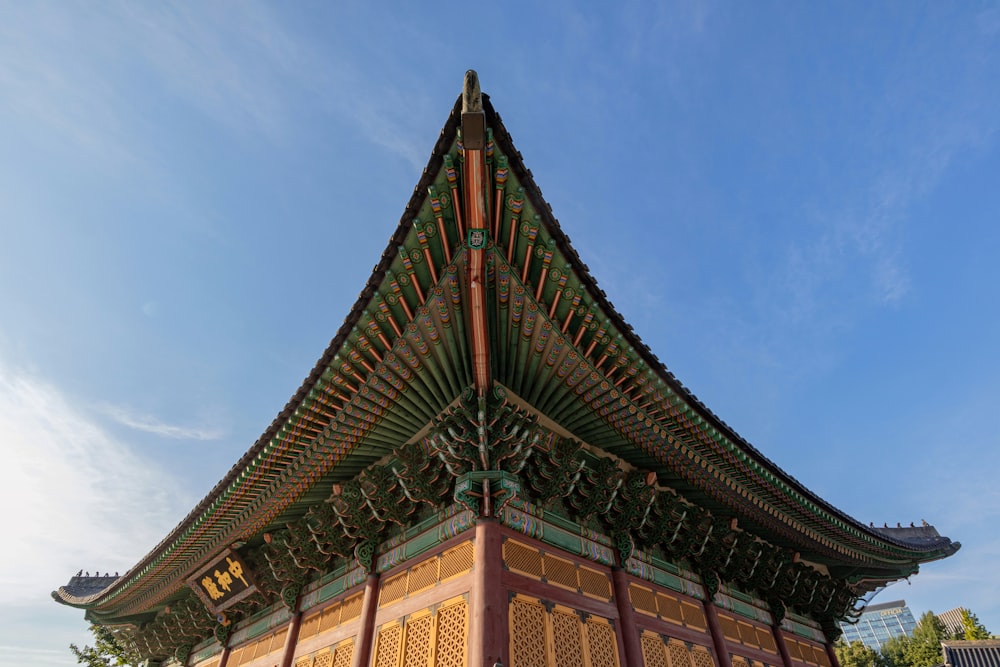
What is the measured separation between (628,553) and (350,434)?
5218 mm

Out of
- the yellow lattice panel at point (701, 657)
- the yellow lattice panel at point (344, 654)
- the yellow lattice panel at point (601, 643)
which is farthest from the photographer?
the yellow lattice panel at point (701, 657)

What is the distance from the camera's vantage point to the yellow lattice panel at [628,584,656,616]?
9.48m

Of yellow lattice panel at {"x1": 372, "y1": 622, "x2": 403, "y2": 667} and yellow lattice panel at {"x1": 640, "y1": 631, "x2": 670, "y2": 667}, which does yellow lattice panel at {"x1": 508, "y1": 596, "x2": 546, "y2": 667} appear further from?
yellow lattice panel at {"x1": 640, "y1": 631, "x2": 670, "y2": 667}

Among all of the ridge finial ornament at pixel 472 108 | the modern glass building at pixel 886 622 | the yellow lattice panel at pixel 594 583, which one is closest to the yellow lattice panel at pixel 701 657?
the yellow lattice panel at pixel 594 583

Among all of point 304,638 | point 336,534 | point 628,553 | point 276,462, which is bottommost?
point 304,638

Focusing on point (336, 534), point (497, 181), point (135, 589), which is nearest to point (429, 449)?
point (336, 534)

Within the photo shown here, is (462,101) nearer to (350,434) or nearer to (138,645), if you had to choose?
(350,434)

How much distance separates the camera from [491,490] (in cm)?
797

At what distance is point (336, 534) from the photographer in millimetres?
10609

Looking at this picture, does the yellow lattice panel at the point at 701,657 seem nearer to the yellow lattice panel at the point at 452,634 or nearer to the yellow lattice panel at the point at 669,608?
the yellow lattice panel at the point at 669,608

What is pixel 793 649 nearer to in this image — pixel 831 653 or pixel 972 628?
pixel 831 653

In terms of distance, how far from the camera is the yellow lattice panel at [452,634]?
723cm

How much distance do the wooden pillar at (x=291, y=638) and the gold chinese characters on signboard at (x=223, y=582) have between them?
1665 mm

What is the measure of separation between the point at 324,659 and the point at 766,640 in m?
9.52
